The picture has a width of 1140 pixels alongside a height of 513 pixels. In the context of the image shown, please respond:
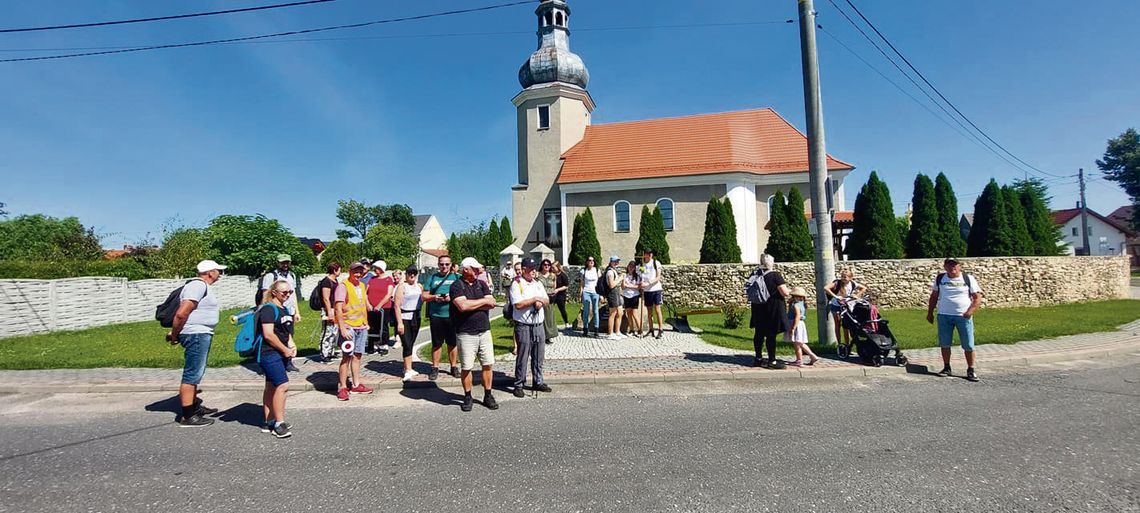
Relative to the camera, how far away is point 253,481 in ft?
11.9

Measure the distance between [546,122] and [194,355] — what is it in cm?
2711

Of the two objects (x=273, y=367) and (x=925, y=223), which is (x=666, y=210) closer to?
(x=925, y=223)

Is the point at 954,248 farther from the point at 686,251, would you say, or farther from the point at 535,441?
the point at 535,441

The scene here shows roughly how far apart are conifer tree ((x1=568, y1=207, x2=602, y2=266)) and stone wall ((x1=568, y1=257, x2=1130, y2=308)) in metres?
9.77

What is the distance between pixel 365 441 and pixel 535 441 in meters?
1.64

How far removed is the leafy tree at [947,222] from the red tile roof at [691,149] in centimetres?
693

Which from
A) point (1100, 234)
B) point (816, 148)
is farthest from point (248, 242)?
point (1100, 234)

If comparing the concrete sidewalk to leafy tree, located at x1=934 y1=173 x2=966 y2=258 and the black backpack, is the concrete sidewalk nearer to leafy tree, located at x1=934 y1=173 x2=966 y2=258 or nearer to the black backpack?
the black backpack

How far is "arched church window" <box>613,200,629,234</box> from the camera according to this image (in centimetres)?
2714

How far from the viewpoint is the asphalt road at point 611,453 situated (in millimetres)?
3248

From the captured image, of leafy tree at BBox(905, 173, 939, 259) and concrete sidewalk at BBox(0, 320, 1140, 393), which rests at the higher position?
leafy tree at BBox(905, 173, 939, 259)

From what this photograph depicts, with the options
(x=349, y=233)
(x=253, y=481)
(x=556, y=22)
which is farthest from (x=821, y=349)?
(x=349, y=233)

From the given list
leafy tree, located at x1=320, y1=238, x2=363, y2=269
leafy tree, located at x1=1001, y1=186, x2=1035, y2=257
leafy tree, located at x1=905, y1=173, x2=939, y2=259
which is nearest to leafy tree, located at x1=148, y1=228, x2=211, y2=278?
leafy tree, located at x1=320, y1=238, x2=363, y2=269

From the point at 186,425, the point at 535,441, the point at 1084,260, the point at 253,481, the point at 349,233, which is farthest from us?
the point at 349,233
